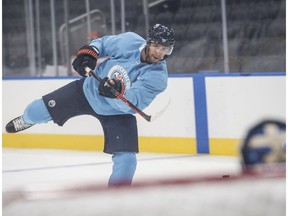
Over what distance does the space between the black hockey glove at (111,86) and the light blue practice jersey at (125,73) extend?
4cm

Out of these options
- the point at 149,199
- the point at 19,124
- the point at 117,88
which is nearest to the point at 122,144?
the point at 117,88

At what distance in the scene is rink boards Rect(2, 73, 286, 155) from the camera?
397 cm

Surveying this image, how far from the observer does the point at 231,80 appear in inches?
160

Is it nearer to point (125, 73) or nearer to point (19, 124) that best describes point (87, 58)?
point (125, 73)

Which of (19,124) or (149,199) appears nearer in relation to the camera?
(149,199)

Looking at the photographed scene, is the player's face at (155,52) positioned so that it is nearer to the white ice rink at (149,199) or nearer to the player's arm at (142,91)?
the player's arm at (142,91)

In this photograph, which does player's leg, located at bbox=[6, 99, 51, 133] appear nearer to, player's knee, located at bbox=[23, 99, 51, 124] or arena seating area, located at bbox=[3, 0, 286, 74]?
player's knee, located at bbox=[23, 99, 51, 124]

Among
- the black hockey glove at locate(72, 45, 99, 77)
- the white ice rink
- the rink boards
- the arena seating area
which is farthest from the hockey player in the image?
the white ice rink

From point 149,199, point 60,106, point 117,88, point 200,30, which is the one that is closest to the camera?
point 149,199

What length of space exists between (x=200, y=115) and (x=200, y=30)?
90 centimetres

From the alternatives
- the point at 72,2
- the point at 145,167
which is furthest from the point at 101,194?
the point at 72,2

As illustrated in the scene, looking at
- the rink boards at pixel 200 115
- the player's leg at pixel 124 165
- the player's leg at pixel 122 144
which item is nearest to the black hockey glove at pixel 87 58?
the player's leg at pixel 122 144

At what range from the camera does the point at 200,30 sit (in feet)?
15.8

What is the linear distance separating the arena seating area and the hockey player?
154 cm
